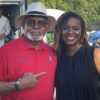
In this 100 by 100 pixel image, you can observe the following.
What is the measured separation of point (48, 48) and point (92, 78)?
2.08ft

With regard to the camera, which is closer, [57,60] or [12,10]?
[57,60]

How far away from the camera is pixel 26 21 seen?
4.49 metres

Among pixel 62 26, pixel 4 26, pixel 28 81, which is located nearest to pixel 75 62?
pixel 62 26

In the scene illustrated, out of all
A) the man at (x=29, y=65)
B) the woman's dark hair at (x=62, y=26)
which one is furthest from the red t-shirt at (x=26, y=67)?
the woman's dark hair at (x=62, y=26)

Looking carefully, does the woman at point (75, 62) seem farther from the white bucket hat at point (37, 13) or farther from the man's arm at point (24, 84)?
the man's arm at point (24, 84)

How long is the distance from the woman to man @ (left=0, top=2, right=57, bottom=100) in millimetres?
110

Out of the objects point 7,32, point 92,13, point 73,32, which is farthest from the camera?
point 92,13

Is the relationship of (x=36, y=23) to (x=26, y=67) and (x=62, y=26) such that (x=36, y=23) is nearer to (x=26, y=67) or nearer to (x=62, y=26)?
(x=62, y=26)

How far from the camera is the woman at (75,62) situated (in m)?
4.26

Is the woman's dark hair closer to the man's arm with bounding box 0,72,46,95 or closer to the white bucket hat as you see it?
the white bucket hat

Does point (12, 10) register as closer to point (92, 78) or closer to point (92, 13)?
point (92, 78)

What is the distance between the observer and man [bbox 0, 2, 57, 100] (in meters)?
4.21

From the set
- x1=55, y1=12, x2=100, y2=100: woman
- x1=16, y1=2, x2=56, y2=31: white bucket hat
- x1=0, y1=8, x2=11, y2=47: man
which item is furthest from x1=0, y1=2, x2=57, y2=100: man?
A: x1=0, y1=8, x2=11, y2=47: man

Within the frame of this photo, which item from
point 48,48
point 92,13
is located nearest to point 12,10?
point 48,48
